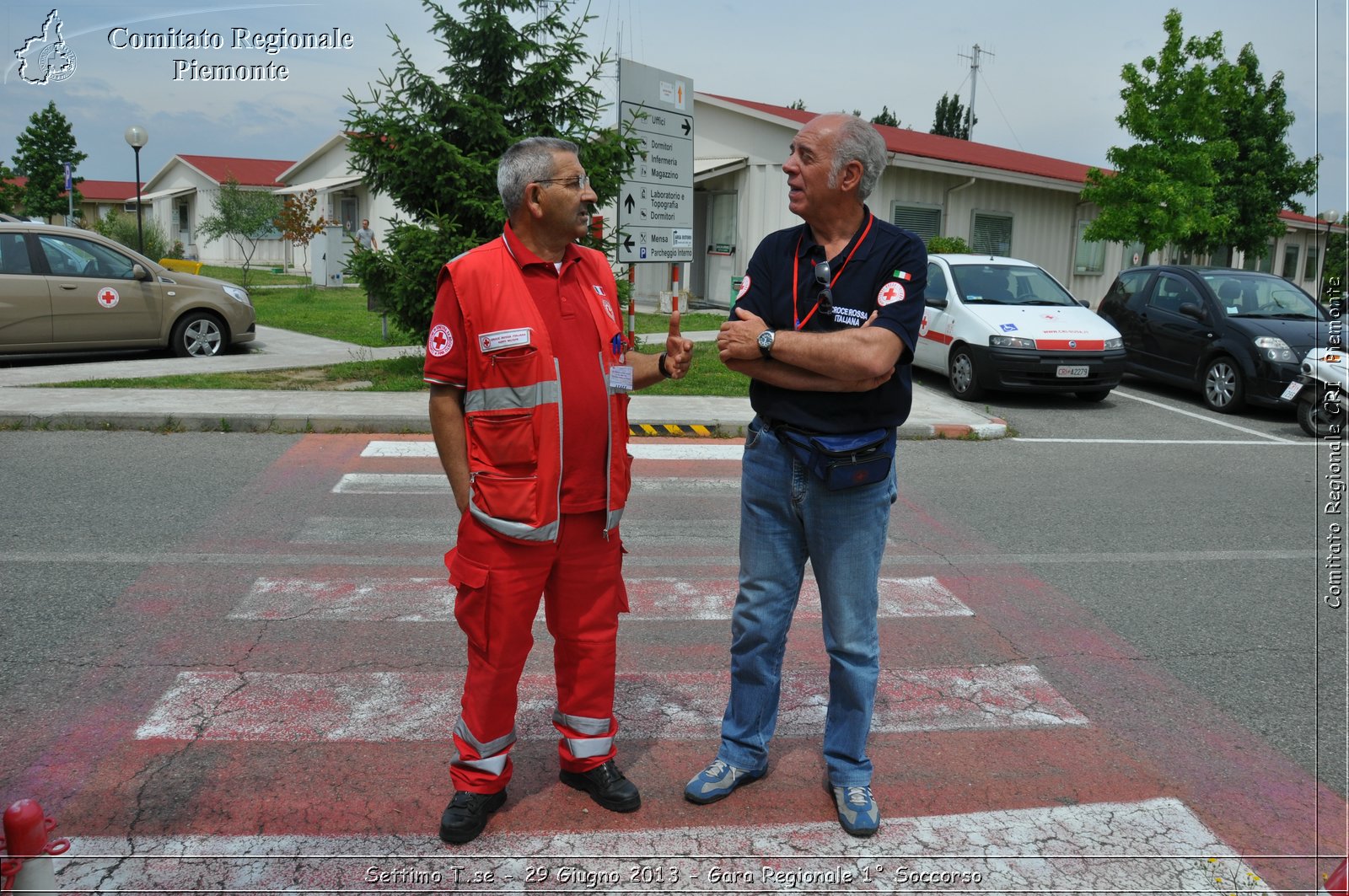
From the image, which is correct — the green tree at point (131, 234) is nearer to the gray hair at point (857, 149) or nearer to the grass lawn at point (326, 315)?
the grass lawn at point (326, 315)

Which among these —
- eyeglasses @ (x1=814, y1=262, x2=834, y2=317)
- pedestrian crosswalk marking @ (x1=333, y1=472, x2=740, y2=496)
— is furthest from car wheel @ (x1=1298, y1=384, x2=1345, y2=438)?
eyeglasses @ (x1=814, y1=262, x2=834, y2=317)

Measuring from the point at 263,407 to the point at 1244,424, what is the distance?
10.5 meters

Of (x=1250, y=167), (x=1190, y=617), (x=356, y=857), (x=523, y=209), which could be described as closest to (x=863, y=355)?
(x=523, y=209)

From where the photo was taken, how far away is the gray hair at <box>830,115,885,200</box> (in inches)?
121

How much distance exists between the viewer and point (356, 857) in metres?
3.04

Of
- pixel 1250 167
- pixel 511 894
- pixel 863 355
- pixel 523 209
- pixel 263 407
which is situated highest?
pixel 1250 167

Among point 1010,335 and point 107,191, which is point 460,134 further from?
point 107,191

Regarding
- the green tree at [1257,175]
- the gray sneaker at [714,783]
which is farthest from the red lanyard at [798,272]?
the green tree at [1257,175]

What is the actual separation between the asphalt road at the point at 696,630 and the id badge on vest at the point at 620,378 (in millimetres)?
1359

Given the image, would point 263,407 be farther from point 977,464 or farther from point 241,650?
point 977,464

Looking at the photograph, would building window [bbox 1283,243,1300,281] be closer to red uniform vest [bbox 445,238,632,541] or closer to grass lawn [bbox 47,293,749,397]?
grass lawn [bbox 47,293,749,397]

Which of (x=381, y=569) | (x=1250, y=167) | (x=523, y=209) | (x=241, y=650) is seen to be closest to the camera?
(x=523, y=209)

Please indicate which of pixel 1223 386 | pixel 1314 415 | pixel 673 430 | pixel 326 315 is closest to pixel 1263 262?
pixel 1223 386

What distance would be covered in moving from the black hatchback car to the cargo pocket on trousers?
1083 centimetres
